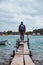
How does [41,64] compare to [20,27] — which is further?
[20,27]

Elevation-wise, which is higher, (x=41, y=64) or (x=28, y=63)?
(x=28, y=63)

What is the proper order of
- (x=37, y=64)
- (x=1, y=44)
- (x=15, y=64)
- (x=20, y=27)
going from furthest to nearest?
(x=1, y=44), (x=20, y=27), (x=37, y=64), (x=15, y=64)

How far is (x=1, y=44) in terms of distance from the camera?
4556 centimetres

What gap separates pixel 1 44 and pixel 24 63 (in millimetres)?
36696

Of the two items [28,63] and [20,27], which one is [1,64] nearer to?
[20,27]

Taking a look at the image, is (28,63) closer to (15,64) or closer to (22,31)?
(15,64)

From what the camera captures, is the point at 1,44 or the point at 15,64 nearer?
the point at 15,64

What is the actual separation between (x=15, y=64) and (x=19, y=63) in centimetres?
29

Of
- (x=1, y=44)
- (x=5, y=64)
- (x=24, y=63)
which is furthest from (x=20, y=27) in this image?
(x=1, y=44)

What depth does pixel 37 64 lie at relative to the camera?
57.0 ft

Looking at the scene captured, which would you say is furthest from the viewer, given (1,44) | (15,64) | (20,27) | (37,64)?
(1,44)

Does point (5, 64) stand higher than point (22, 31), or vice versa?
point (22, 31)

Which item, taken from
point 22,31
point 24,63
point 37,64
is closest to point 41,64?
point 37,64

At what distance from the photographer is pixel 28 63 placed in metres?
9.15
